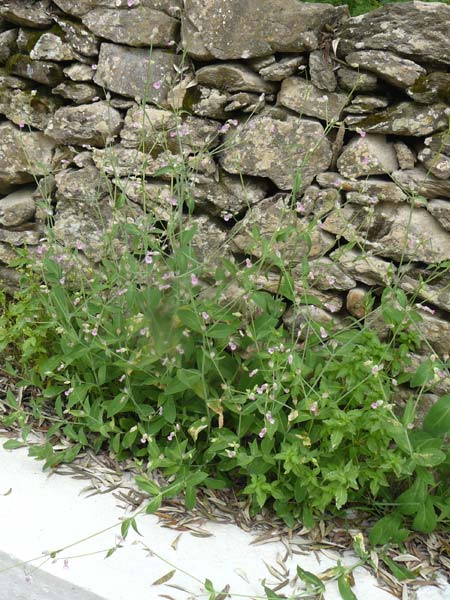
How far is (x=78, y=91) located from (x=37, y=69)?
0.76ft

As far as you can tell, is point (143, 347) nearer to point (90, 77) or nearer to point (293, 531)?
point (293, 531)

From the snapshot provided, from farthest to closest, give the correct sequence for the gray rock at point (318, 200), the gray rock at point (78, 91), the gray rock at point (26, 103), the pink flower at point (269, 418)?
the gray rock at point (26, 103) → the gray rock at point (78, 91) → the gray rock at point (318, 200) → the pink flower at point (269, 418)

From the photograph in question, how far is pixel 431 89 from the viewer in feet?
8.25

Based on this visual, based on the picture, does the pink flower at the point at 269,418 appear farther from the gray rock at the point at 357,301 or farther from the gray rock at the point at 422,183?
the gray rock at the point at 422,183

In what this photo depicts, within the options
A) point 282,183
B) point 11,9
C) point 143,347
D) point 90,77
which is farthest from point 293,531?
point 11,9

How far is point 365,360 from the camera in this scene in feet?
7.87

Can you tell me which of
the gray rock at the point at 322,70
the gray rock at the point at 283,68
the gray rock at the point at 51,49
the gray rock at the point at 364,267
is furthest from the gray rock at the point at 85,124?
the gray rock at the point at 364,267

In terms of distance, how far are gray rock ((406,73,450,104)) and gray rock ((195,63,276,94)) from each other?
58cm

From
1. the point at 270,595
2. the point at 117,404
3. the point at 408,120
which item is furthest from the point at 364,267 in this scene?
the point at 270,595

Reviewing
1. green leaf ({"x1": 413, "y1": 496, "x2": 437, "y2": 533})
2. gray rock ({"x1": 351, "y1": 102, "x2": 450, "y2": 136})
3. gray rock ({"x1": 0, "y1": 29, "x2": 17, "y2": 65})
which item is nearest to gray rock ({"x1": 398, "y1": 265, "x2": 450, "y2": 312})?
gray rock ({"x1": 351, "y1": 102, "x2": 450, "y2": 136})

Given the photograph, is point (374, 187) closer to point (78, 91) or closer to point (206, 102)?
point (206, 102)

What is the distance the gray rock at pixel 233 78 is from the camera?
2748 millimetres

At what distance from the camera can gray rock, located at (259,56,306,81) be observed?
8.82 ft

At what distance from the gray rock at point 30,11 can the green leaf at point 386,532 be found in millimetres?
2529
